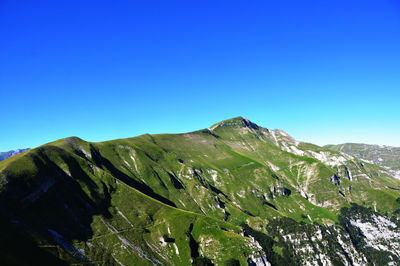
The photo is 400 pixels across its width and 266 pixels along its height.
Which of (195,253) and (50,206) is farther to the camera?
(195,253)

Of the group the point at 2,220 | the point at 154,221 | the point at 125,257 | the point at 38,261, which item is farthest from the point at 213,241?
the point at 2,220

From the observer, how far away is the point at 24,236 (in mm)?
116938

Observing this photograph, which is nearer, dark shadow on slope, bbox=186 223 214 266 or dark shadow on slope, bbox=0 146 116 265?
dark shadow on slope, bbox=0 146 116 265

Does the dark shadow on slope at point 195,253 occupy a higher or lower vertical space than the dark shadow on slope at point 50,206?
lower

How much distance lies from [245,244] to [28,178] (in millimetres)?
182481

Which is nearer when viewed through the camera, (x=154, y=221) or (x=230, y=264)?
(x=230, y=264)

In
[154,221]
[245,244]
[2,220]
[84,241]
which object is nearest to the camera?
[2,220]

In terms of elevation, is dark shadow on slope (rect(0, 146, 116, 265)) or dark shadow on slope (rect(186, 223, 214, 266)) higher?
dark shadow on slope (rect(0, 146, 116, 265))

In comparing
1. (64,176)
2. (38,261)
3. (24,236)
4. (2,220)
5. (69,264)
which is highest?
(64,176)

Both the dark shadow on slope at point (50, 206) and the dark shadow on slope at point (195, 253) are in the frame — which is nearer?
the dark shadow on slope at point (50, 206)

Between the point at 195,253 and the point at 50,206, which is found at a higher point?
the point at 50,206

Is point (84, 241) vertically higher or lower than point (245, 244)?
higher

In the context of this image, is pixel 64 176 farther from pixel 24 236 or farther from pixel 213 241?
pixel 213 241

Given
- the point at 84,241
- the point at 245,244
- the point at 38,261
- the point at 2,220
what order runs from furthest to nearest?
the point at 245,244 < the point at 84,241 < the point at 2,220 < the point at 38,261
